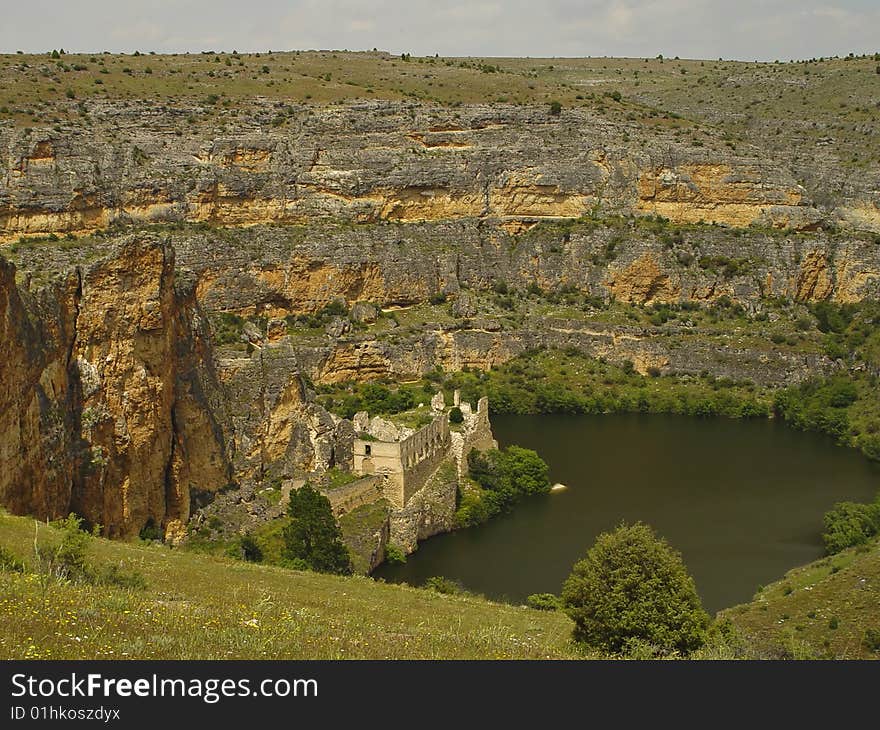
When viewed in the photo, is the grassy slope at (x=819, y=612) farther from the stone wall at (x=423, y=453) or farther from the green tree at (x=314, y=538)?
the stone wall at (x=423, y=453)

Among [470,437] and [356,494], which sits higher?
[470,437]

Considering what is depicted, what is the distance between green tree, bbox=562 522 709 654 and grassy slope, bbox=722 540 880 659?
181 centimetres

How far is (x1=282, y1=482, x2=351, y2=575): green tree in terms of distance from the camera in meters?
32.2

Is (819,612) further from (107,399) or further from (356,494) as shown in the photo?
(107,399)

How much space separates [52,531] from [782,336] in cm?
5520

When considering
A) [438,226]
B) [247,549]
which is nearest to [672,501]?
[247,549]

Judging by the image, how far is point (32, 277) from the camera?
30.0 metres

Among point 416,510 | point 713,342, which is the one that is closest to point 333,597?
point 416,510

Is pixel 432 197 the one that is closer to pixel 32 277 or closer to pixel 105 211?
pixel 105 211

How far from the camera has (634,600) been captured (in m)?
19.6

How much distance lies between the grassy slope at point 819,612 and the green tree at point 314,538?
1126cm

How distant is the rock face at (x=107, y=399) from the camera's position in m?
24.8

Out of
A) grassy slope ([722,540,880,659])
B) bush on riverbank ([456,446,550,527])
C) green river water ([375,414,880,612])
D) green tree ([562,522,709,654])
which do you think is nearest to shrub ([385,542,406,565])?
green river water ([375,414,880,612])

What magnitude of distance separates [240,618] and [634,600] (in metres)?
7.21
